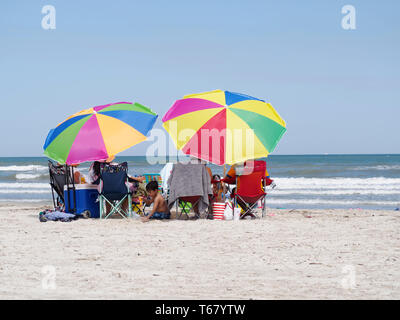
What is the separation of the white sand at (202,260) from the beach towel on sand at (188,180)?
44 centimetres

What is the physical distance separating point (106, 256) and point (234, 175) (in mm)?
2900

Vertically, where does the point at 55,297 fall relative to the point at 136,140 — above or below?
below

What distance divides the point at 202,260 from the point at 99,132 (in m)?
3.30

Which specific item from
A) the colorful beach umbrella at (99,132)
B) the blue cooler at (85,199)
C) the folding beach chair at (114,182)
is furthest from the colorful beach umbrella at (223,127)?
the blue cooler at (85,199)

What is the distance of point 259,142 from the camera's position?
22.7 ft

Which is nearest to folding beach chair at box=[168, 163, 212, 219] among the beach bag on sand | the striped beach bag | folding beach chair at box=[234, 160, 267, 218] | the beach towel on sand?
the beach towel on sand

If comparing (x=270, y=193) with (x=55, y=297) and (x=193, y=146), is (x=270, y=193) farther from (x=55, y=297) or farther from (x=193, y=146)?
(x=55, y=297)

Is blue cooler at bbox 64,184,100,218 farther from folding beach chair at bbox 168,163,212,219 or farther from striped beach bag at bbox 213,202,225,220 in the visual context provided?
striped beach bag at bbox 213,202,225,220

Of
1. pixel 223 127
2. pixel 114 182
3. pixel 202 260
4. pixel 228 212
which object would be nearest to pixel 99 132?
pixel 114 182

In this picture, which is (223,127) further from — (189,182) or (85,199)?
(85,199)

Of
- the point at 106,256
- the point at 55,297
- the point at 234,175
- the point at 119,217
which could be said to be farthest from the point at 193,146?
the point at 55,297

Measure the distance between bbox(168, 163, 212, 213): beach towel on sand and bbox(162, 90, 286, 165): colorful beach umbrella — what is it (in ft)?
0.96

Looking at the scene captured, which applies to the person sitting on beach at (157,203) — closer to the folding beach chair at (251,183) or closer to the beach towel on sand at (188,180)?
the beach towel on sand at (188,180)

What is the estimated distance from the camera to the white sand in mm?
3520
